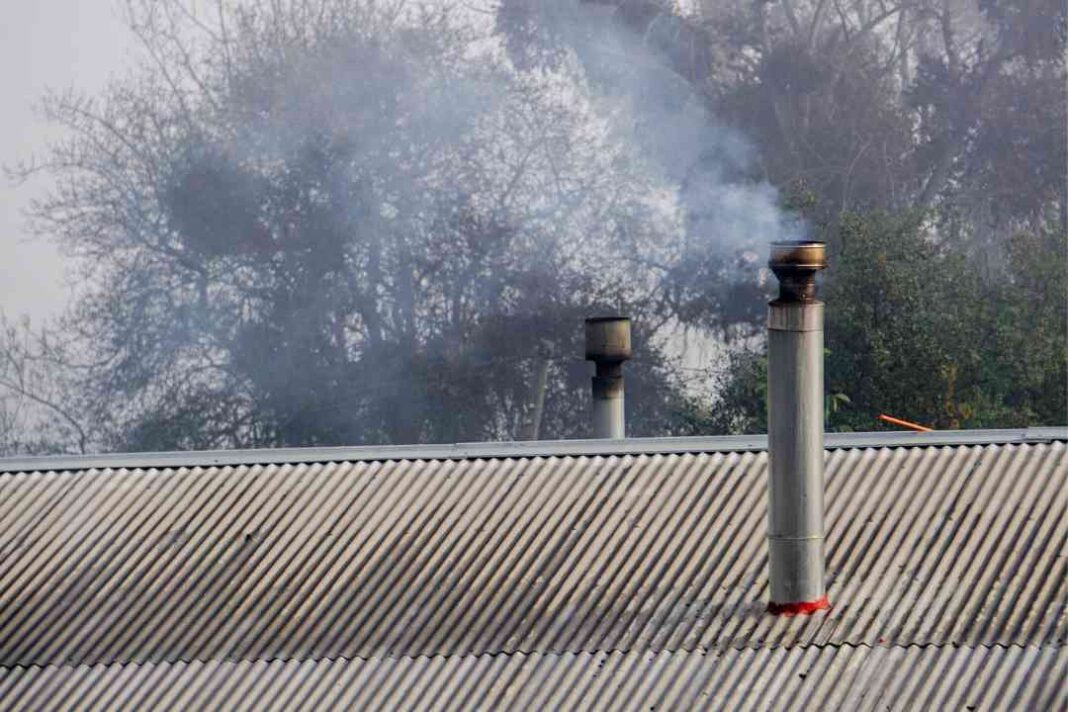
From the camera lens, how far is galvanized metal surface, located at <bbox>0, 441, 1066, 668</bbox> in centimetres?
749

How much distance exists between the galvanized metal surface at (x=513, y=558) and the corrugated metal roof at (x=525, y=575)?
0.01m

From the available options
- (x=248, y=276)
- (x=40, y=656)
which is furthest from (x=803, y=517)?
(x=248, y=276)

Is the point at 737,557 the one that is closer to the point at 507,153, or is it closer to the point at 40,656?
the point at 40,656

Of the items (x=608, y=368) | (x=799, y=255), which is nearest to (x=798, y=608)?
(x=799, y=255)

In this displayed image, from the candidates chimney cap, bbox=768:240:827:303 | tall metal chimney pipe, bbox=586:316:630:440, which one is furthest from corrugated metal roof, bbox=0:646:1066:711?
tall metal chimney pipe, bbox=586:316:630:440

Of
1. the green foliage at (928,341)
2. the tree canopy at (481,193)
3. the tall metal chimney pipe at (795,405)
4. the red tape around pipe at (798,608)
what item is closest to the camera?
Result: the red tape around pipe at (798,608)

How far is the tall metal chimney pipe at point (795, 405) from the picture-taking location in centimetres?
761

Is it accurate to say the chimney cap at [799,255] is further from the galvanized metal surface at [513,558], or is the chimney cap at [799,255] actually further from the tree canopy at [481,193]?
the tree canopy at [481,193]

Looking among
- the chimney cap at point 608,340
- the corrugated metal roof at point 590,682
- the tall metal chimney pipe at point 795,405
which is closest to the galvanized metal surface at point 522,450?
the tall metal chimney pipe at point 795,405

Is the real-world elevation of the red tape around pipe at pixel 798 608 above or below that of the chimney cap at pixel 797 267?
below

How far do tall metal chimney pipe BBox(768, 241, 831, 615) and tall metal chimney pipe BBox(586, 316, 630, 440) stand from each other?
5.66 metres

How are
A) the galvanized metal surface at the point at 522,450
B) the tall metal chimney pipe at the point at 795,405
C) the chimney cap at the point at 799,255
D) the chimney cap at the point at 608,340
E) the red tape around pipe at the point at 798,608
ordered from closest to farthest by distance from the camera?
the red tape around pipe at the point at 798,608, the tall metal chimney pipe at the point at 795,405, the chimney cap at the point at 799,255, the galvanized metal surface at the point at 522,450, the chimney cap at the point at 608,340

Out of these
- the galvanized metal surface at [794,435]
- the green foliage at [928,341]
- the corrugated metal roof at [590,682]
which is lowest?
the green foliage at [928,341]

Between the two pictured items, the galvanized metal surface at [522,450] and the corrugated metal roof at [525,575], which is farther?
the galvanized metal surface at [522,450]
